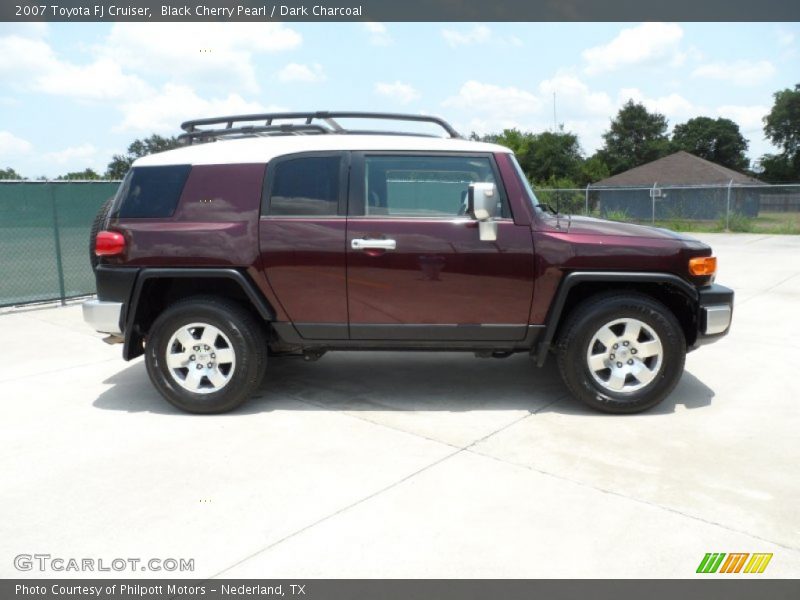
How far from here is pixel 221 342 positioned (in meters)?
4.62

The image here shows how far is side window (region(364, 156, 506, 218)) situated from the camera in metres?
4.53

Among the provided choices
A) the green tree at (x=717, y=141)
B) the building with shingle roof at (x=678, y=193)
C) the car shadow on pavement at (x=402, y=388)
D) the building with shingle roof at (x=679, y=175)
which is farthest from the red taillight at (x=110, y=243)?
the green tree at (x=717, y=141)

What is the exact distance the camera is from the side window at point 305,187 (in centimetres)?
453

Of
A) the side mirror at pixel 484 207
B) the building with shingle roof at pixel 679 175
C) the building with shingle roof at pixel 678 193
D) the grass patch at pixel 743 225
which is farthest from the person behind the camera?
the building with shingle roof at pixel 679 175

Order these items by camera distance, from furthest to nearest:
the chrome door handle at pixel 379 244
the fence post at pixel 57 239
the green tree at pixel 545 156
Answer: the green tree at pixel 545 156
the fence post at pixel 57 239
the chrome door handle at pixel 379 244

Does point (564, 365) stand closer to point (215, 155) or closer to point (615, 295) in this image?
point (615, 295)

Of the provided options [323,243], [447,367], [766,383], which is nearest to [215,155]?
[323,243]

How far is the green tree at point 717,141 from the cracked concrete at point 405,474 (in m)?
83.8

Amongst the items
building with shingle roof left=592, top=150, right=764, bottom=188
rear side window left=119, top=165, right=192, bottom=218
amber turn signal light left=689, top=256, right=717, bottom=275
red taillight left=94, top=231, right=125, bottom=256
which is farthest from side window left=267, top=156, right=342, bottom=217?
building with shingle roof left=592, top=150, right=764, bottom=188

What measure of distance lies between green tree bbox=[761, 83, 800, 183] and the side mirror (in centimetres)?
7766

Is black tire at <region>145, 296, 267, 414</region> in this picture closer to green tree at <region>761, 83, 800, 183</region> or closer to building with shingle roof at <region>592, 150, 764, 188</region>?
building with shingle roof at <region>592, 150, 764, 188</region>
